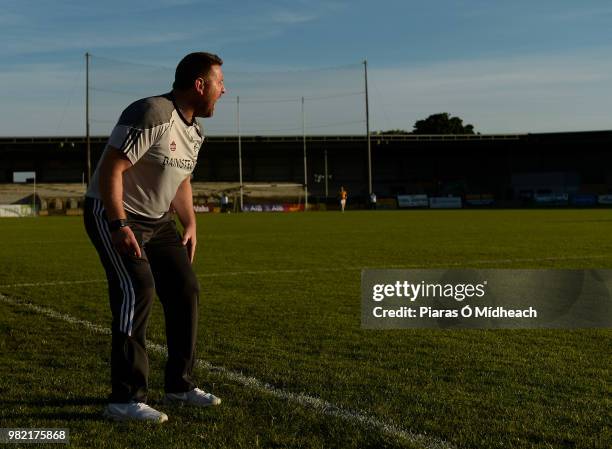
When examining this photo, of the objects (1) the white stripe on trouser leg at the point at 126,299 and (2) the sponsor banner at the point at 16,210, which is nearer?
(1) the white stripe on trouser leg at the point at 126,299

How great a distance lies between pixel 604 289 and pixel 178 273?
20.9 feet

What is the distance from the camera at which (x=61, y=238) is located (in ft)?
72.3

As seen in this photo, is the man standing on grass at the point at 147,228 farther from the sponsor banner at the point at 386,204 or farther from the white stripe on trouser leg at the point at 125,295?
the sponsor banner at the point at 386,204

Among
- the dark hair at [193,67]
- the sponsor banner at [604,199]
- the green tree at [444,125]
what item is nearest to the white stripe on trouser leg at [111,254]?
the dark hair at [193,67]

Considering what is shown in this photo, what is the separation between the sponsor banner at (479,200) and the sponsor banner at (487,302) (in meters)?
53.7

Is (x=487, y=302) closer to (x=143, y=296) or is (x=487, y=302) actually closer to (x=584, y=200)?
(x=143, y=296)

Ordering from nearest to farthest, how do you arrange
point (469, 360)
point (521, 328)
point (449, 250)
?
point (469, 360) → point (521, 328) → point (449, 250)

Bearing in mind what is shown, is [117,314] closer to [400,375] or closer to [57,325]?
[400,375]

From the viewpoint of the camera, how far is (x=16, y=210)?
161ft

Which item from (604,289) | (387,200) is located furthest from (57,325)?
(387,200)

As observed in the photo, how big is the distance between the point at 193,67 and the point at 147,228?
93 cm

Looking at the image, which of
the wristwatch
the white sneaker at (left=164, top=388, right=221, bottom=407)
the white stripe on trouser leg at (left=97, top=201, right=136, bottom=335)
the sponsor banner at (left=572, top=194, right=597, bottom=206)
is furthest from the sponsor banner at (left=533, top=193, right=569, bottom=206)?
the wristwatch

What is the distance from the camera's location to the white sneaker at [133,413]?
406cm

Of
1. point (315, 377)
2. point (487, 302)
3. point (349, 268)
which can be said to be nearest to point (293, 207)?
point (349, 268)
